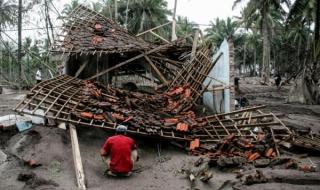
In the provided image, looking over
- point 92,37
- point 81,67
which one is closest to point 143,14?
point 92,37

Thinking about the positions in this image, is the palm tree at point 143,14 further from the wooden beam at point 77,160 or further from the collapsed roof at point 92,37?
the wooden beam at point 77,160

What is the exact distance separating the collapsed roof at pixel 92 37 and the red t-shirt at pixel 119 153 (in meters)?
5.24

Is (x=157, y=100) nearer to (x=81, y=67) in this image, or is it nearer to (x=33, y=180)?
(x=81, y=67)

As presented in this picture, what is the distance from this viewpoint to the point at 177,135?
9781 mm

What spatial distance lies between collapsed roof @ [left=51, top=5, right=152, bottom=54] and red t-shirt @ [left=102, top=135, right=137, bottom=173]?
5238mm

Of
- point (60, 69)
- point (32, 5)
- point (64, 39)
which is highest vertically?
point (32, 5)

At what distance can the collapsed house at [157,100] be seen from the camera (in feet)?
30.8

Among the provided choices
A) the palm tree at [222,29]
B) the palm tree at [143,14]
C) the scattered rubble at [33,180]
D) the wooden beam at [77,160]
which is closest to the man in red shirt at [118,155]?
the wooden beam at [77,160]

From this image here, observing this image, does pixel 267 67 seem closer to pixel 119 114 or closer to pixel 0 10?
pixel 0 10

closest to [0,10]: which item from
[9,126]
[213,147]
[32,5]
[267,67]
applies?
[32,5]

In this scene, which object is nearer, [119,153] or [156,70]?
[119,153]

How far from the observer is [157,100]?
449 inches

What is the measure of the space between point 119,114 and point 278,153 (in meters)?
3.62

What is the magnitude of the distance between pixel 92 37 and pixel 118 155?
23.2 ft
